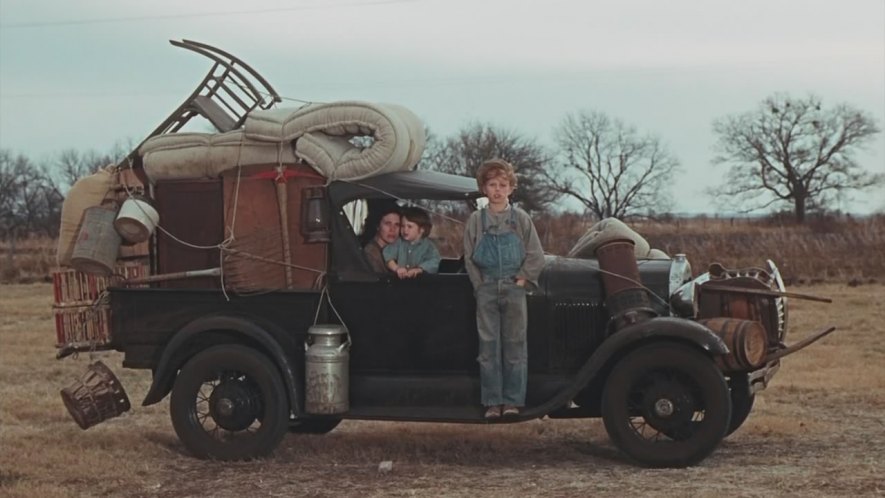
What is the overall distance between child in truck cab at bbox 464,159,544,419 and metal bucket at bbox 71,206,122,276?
245cm

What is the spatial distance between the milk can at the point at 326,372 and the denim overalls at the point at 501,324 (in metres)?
0.89

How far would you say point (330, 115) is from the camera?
338 inches

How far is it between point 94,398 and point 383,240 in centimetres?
226

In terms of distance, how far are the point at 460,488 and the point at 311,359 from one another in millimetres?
1330

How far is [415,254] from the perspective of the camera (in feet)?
27.5

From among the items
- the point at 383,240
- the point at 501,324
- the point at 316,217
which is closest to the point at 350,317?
the point at 383,240

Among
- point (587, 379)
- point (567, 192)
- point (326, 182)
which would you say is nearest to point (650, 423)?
point (587, 379)

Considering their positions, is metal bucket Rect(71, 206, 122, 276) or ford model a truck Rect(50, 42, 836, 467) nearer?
ford model a truck Rect(50, 42, 836, 467)

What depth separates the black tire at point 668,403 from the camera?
25.8 feet

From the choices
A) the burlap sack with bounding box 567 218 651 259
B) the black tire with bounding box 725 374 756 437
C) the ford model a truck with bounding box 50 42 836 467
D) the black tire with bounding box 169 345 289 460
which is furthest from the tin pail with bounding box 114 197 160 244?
the black tire with bounding box 725 374 756 437

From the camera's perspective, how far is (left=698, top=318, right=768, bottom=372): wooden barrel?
25.8 ft

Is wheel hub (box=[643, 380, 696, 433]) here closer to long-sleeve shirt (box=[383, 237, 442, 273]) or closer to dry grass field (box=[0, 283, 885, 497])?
dry grass field (box=[0, 283, 885, 497])

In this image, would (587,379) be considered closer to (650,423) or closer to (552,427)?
(650,423)

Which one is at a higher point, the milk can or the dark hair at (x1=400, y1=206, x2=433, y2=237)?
the dark hair at (x1=400, y1=206, x2=433, y2=237)
